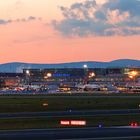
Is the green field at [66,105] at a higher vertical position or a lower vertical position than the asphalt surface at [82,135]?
higher

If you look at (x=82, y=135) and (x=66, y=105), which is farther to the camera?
(x=66, y=105)

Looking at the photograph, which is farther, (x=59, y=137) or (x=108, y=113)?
(x=108, y=113)

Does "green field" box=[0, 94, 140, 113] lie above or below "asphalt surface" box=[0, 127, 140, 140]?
above

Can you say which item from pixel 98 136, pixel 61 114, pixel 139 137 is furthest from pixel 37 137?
pixel 61 114

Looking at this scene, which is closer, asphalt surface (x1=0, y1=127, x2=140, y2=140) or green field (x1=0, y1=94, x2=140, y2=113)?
asphalt surface (x1=0, y1=127, x2=140, y2=140)

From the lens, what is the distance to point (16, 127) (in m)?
46.2

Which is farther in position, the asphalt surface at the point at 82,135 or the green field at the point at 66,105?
the green field at the point at 66,105

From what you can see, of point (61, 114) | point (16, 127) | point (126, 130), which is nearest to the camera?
point (126, 130)

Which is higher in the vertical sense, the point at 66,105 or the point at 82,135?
the point at 66,105

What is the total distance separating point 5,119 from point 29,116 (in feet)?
11.5

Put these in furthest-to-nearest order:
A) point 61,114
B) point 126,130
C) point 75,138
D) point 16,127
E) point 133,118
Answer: point 61,114
point 133,118
point 16,127
point 126,130
point 75,138

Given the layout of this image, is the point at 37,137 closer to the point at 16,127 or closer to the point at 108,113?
the point at 16,127

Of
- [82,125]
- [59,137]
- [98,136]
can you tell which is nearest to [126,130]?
[98,136]

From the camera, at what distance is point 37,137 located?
3519 centimetres
